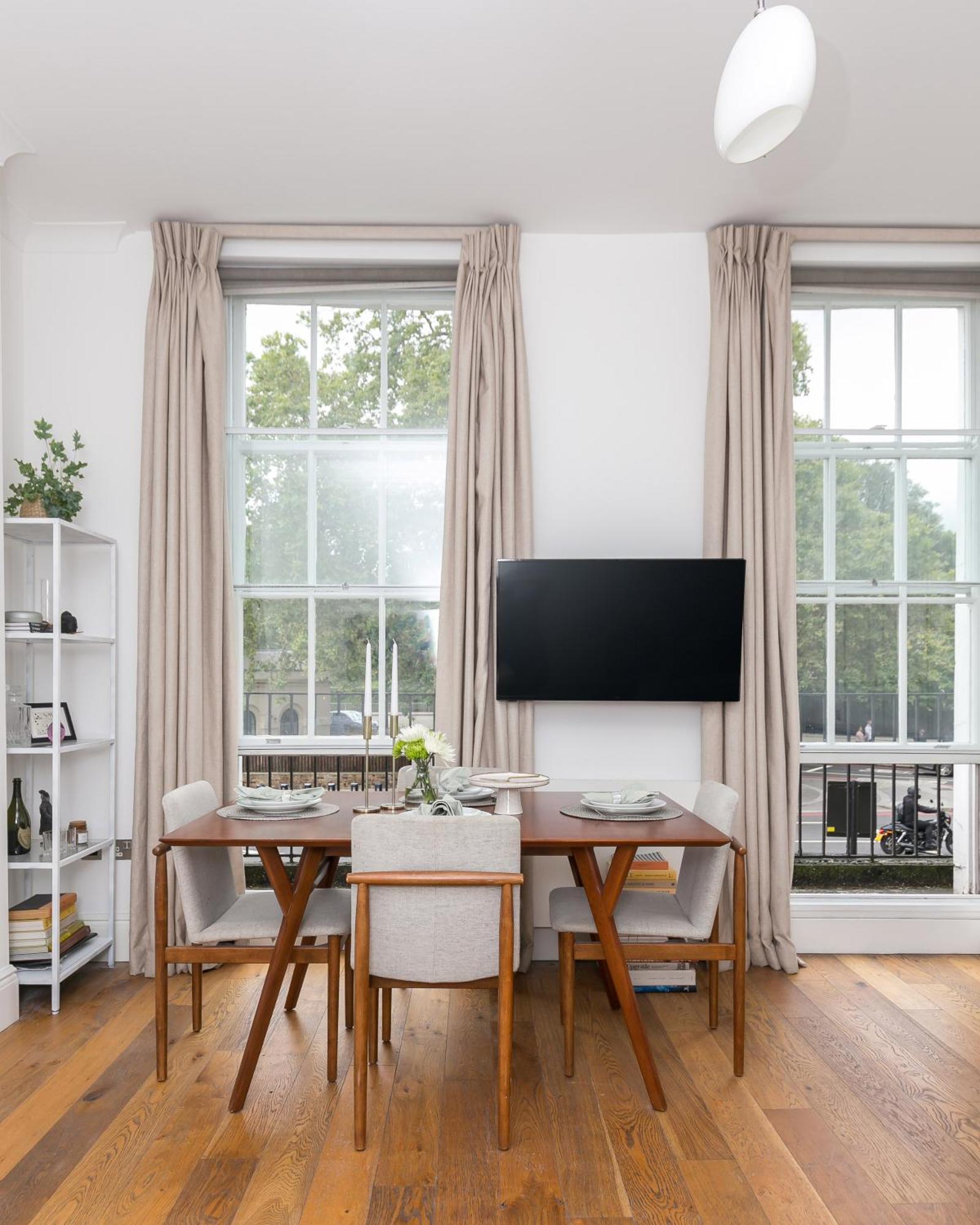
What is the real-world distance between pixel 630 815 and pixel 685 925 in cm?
37

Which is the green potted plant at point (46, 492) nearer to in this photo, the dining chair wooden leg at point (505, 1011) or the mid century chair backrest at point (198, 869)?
the mid century chair backrest at point (198, 869)

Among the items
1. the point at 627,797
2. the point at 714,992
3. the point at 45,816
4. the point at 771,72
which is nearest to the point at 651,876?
the point at 714,992

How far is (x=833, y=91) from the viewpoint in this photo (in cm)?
298

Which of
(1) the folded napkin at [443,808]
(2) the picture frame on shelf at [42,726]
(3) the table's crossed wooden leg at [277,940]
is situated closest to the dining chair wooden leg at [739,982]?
(1) the folded napkin at [443,808]

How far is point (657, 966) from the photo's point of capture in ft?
11.6

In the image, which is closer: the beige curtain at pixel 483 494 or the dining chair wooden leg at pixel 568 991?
the dining chair wooden leg at pixel 568 991

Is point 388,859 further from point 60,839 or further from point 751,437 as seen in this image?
point 751,437

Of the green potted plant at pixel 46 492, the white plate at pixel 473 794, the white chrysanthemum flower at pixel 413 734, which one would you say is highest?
the green potted plant at pixel 46 492

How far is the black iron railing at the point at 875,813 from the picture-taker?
4.15 m

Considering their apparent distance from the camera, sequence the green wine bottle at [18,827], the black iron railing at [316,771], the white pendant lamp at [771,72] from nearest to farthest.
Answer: the white pendant lamp at [771,72], the green wine bottle at [18,827], the black iron railing at [316,771]

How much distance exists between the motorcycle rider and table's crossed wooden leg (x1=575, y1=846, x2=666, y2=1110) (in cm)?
205

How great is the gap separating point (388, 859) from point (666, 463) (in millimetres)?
2314

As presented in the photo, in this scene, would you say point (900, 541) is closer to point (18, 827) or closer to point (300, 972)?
point (300, 972)

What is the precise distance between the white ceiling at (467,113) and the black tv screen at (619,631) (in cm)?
150
